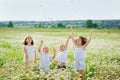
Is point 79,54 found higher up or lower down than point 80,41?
lower down

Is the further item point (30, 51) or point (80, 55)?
point (30, 51)

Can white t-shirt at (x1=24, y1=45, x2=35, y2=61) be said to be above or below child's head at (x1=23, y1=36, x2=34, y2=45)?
below

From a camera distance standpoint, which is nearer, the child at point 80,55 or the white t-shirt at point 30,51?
the child at point 80,55

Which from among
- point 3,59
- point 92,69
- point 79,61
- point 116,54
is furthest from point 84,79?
point 116,54

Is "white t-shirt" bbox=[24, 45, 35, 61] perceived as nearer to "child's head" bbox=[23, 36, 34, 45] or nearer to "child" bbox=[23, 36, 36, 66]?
"child" bbox=[23, 36, 36, 66]

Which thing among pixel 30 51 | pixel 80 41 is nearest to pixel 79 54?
pixel 80 41

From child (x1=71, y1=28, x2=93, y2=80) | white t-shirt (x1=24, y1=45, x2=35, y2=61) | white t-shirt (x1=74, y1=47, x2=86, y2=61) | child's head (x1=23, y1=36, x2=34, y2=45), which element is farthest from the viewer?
white t-shirt (x1=24, y1=45, x2=35, y2=61)

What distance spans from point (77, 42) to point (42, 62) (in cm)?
126

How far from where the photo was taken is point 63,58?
11.8 meters

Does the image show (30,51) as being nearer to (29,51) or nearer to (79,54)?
(29,51)

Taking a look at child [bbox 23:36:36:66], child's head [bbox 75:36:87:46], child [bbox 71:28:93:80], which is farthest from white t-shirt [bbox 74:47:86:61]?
child [bbox 23:36:36:66]

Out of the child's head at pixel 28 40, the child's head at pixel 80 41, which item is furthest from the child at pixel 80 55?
the child's head at pixel 28 40

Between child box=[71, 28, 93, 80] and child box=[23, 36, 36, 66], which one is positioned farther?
child box=[23, 36, 36, 66]

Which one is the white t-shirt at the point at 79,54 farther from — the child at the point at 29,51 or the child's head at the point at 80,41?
the child at the point at 29,51
